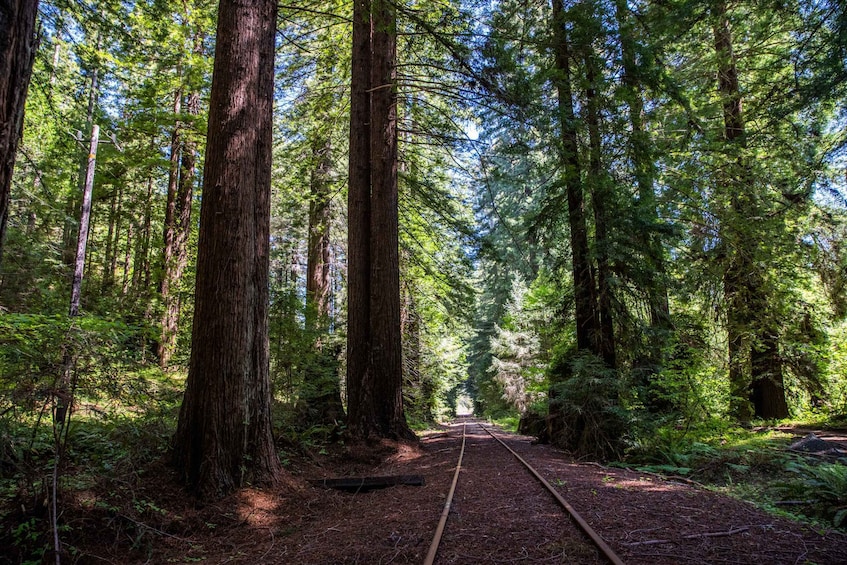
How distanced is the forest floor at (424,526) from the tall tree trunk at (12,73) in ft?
8.51

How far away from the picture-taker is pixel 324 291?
1345 centimetres

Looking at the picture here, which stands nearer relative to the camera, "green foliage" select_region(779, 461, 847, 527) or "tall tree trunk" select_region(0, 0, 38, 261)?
"tall tree trunk" select_region(0, 0, 38, 261)

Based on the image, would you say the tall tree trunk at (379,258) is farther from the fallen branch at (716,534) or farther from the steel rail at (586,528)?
the fallen branch at (716,534)

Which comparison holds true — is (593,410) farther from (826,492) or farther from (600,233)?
(826,492)

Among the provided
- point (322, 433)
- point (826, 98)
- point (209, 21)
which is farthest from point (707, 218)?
point (209, 21)

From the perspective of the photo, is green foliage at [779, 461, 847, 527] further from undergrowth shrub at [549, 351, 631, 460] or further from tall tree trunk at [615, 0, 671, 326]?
tall tree trunk at [615, 0, 671, 326]

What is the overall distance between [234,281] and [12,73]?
2993 mm

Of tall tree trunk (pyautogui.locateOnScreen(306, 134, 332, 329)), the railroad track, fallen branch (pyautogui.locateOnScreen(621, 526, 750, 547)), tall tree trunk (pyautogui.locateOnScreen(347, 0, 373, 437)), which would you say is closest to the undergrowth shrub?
the railroad track

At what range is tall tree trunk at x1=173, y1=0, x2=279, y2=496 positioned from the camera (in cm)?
479

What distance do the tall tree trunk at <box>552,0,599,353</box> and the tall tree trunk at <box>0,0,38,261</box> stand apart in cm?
841

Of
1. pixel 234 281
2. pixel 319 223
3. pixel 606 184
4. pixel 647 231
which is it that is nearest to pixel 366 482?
pixel 234 281

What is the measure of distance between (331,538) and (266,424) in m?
1.72

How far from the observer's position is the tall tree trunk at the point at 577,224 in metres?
9.37

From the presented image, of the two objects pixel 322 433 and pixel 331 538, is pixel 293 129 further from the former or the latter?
pixel 331 538
